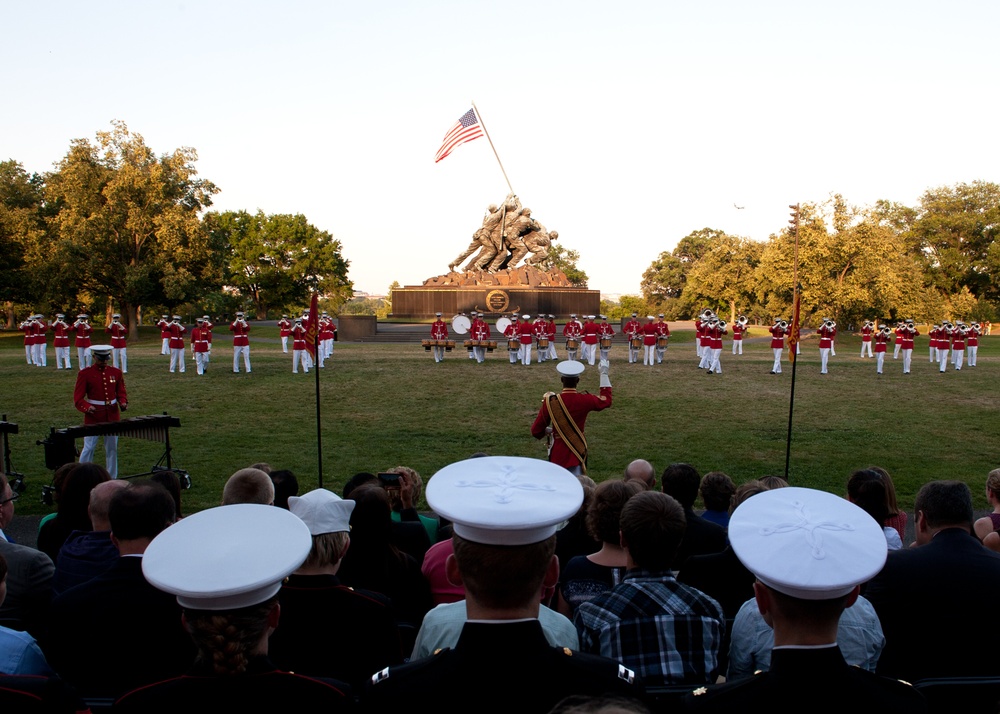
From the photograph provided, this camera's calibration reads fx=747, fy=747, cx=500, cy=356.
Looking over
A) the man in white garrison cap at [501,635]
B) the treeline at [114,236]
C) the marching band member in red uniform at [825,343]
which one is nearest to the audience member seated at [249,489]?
the man in white garrison cap at [501,635]

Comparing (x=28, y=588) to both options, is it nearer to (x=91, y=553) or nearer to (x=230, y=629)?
(x=91, y=553)

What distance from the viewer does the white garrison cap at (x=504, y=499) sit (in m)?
2.07

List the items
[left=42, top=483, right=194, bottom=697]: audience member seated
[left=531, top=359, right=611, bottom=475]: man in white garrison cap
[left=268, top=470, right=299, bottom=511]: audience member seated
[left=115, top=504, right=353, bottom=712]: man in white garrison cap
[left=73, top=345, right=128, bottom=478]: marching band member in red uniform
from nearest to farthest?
[left=115, top=504, right=353, bottom=712]: man in white garrison cap, [left=42, top=483, right=194, bottom=697]: audience member seated, [left=268, top=470, right=299, bottom=511]: audience member seated, [left=531, top=359, right=611, bottom=475]: man in white garrison cap, [left=73, top=345, right=128, bottom=478]: marching band member in red uniform

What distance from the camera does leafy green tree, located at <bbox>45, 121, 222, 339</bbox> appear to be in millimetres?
40750

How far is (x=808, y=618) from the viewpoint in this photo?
207 cm

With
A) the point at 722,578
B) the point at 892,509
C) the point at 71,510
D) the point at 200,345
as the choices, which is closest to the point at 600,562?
the point at 722,578

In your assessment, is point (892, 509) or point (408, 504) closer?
point (892, 509)

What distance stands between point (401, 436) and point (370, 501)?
368 inches

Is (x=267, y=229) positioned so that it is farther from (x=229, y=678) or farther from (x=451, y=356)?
A: (x=229, y=678)

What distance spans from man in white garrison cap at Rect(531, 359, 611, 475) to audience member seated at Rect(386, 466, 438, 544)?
283 centimetres

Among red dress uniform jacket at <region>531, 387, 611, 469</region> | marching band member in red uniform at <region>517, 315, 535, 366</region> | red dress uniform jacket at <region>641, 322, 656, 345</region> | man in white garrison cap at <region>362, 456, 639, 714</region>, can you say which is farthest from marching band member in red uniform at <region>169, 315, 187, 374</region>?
man in white garrison cap at <region>362, 456, 639, 714</region>

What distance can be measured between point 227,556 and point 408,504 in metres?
3.35

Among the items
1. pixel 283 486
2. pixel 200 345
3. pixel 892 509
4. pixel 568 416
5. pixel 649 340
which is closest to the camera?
pixel 892 509

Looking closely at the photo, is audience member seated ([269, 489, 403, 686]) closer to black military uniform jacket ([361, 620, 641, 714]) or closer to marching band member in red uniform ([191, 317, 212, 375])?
black military uniform jacket ([361, 620, 641, 714])
